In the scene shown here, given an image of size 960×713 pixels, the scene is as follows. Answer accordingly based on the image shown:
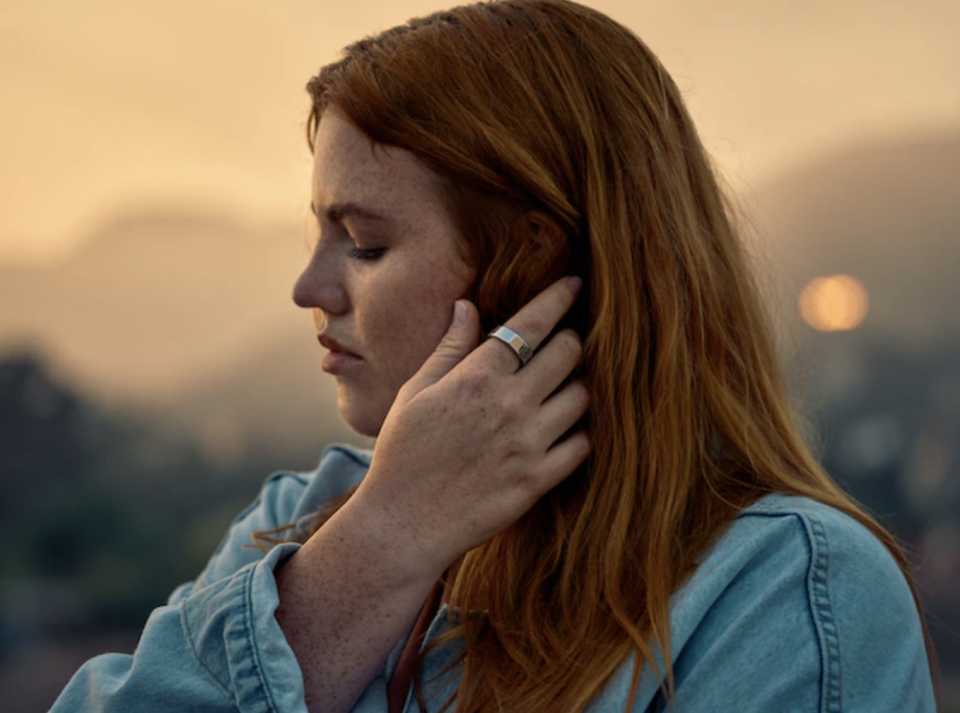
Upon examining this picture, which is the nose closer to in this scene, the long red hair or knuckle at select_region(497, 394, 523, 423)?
the long red hair

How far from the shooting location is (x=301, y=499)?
1691 millimetres

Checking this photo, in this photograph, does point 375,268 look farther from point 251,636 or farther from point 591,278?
point 251,636

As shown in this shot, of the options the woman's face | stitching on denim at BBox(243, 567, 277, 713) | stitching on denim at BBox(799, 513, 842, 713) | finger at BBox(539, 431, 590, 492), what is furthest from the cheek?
stitching on denim at BBox(799, 513, 842, 713)

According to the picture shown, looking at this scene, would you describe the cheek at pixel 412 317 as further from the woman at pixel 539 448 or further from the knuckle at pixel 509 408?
the knuckle at pixel 509 408

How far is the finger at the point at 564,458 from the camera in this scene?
1.20 meters

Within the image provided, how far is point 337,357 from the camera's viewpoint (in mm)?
1381

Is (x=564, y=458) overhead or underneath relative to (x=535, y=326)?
underneath

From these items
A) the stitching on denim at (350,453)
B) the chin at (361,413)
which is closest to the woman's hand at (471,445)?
the chin at (361,413)

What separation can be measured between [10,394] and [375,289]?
10.3 ft

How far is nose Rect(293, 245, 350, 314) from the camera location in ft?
4.42

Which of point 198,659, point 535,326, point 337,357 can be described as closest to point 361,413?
point 337,357

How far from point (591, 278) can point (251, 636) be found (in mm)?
649

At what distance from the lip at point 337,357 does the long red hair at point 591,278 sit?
0.70ft

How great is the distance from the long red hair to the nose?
20 cm
